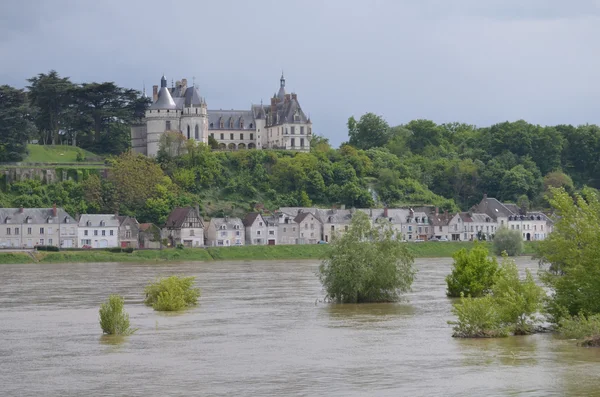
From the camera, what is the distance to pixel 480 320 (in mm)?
35156

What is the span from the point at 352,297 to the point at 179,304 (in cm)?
729

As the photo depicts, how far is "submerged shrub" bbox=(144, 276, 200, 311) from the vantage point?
151 ft

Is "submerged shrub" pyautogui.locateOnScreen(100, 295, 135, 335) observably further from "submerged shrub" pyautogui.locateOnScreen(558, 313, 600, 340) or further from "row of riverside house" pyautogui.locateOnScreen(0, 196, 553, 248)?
"row of riverside house" pyautogui.locateOnScreen(0, 196, 553, 248)

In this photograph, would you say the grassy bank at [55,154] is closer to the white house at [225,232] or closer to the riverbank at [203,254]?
the white house at [225,232]

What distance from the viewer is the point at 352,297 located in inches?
1853

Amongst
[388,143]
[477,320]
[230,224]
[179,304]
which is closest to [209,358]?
[477,320]

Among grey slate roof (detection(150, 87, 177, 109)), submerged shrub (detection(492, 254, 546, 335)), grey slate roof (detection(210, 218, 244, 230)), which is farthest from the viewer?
grey slate roof (detection(150, 87, 177, 109))

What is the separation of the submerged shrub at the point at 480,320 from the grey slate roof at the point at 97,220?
69.5 m

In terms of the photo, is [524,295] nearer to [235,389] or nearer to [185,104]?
[235,389]

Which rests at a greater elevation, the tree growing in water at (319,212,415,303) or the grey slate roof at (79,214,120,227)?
the grey slate roof at (79,214,120,227)

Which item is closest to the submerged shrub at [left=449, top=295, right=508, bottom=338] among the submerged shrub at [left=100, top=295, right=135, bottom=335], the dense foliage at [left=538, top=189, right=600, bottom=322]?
the dense foliage at [left=538, top=189, right=600, bottom=322]

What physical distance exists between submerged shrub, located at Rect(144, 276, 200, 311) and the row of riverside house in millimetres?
48120

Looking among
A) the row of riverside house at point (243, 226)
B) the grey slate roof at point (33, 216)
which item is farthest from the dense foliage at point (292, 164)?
the grey slate roof at point (33, 216)

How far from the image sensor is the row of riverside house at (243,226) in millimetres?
99062
